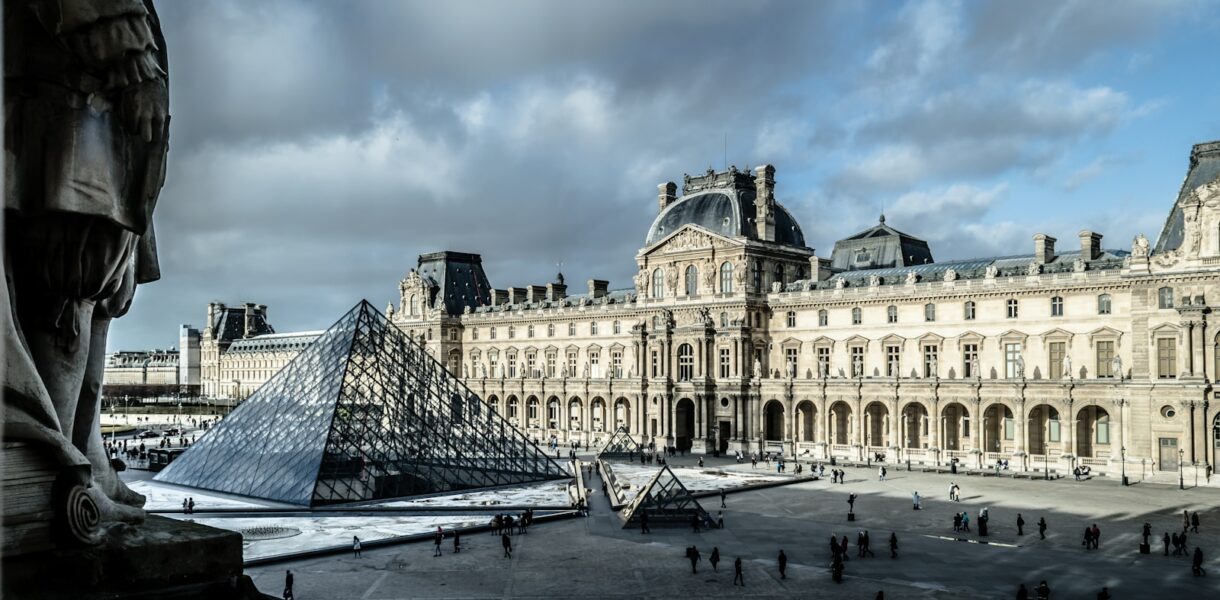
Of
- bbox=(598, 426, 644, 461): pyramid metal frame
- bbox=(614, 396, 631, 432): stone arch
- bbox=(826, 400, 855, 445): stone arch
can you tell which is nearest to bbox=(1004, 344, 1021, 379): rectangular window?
bbox=(826, 400, 855, 445): stone arch

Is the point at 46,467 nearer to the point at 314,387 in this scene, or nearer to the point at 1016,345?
the point at 314,387

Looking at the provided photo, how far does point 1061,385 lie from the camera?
46906mm

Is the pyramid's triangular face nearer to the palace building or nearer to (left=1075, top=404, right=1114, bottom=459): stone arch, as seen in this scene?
the palace building

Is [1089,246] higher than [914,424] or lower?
higher

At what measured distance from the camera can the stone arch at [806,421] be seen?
2292 inches

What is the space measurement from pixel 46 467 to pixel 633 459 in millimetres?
51471

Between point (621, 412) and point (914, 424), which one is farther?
point (621, 412)

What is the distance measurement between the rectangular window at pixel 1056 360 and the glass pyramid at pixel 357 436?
2474 centimetres

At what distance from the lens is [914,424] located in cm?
5425

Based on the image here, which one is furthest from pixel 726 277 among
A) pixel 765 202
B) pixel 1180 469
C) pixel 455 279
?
pixel 455 279

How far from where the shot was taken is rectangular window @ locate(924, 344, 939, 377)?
53.5 m

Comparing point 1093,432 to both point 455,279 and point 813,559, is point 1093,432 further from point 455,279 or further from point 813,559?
point 455,279

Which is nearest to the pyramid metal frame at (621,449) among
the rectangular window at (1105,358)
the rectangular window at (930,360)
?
the rectangular window at (930,360)

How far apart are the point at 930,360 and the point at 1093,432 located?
352 inches
